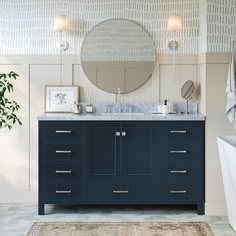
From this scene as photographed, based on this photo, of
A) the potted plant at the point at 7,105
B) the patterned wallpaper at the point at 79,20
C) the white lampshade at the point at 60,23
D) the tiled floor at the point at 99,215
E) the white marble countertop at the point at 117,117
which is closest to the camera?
the potted plant at the point at 7,105

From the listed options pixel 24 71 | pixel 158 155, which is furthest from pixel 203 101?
pixel 24 71

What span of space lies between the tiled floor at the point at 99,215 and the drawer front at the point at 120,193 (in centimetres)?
15

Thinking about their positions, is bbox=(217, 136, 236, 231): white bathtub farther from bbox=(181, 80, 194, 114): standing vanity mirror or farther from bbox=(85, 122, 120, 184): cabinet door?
bbox=(85, 122, 120, 184): cabinet door

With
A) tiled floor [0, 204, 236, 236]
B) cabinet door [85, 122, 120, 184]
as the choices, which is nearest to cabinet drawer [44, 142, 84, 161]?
cabinet door [85, 122, 120, 184]

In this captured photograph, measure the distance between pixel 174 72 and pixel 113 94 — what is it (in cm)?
67

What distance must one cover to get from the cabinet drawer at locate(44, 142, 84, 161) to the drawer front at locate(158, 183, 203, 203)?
88 cm

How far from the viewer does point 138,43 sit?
6.00m

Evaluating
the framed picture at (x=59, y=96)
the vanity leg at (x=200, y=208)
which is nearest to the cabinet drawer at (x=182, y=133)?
the vanity leg at (x=200, y=208)

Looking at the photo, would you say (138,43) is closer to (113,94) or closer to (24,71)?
(113,94)

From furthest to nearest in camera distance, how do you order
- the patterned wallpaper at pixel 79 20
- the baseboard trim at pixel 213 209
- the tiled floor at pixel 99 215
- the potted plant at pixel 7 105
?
the patterned wallpaper at pixel 79 20 → the baseboard trim at pixel 213 209 → the tiled floor at pixel 99 215 → the potted plant at pixel 7 105

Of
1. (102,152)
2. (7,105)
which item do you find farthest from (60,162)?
(7,105)

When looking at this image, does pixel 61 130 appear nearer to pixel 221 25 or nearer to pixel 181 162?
pixel 181 162

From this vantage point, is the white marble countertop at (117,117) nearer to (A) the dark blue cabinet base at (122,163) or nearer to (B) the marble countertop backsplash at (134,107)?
(A) the dark blue cabinet base at (122,163)

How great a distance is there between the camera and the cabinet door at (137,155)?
5.55m
